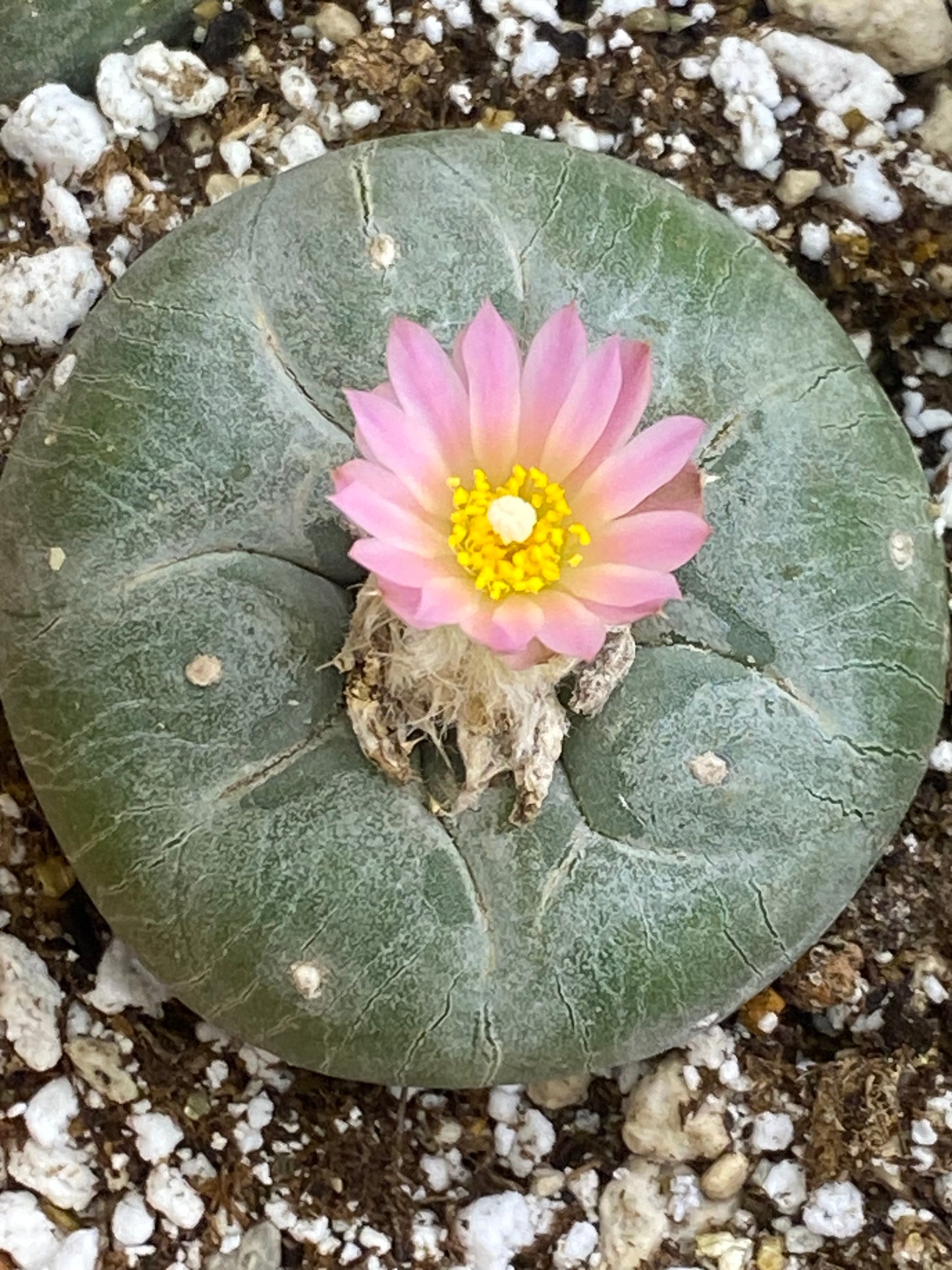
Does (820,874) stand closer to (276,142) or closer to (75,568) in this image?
(75,568)

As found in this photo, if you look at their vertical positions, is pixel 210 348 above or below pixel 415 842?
above

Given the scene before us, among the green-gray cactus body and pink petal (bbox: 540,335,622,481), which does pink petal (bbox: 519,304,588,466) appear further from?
the green-gray cactus body

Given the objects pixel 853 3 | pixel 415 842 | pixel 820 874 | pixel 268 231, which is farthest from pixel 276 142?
pixel 820 874

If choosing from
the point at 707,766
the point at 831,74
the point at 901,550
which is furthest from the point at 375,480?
the point at 831,74

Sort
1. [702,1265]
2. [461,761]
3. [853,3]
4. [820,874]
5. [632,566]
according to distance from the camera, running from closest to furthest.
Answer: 1. [632,566]
2. [461,761]
3. [820,874]
4. [702,1265]
5. [853,3]

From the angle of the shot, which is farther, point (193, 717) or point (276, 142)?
point (276, 142)

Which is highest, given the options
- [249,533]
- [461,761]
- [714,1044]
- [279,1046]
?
[249,533]

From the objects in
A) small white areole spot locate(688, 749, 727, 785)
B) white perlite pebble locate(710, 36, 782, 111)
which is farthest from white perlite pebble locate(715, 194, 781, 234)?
small white areole spot locate(688, 749, 727, 785)
